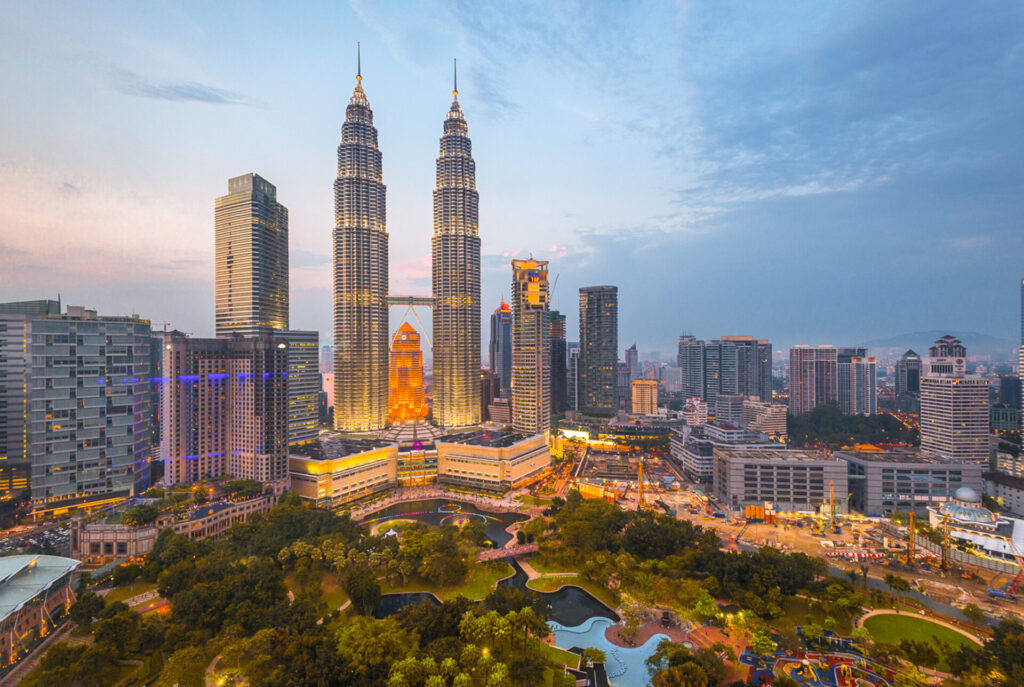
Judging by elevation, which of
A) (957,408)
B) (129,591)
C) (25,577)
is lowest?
(129,591)

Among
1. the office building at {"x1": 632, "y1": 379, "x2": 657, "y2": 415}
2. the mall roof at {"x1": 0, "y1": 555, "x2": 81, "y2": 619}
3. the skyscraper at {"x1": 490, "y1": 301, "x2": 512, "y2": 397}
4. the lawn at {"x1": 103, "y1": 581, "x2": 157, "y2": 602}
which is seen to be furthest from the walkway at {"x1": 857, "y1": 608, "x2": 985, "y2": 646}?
the skyscraper at {"x1": 490, "y1": 301, "x2": 512, "y2": 397}

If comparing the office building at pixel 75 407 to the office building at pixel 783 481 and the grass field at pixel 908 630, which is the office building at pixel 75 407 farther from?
the grass field at pixel 908 630

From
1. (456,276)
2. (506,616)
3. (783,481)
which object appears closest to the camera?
(506,616)

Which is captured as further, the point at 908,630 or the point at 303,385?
the point at 303,385

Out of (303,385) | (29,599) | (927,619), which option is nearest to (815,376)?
(927,619)

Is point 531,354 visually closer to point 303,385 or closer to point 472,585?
point 303,385

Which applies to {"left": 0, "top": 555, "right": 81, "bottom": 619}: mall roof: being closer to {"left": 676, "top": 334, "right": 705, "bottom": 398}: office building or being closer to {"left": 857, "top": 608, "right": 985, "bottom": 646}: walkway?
{"left": 857, "top": 608, "right": 985, "bottom": 646}: walkway
